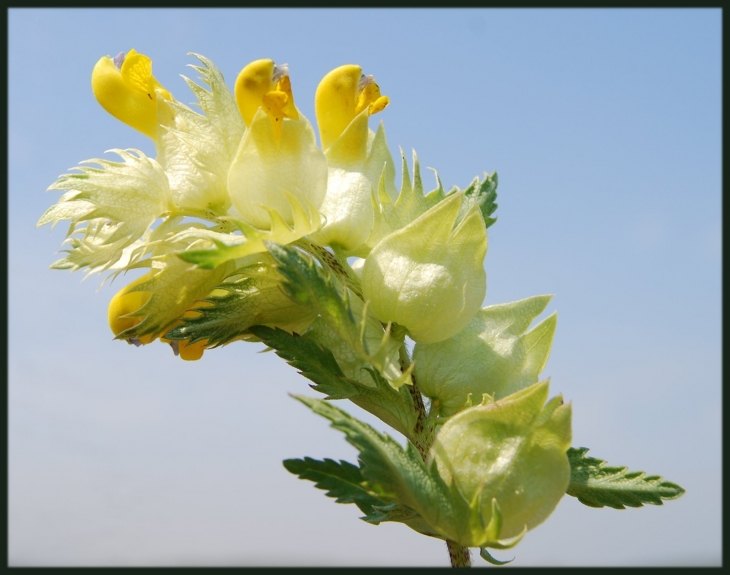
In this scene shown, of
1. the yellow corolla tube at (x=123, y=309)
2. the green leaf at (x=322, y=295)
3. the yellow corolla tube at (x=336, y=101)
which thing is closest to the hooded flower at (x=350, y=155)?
the yellow corolla tube at (x=336, y=101)

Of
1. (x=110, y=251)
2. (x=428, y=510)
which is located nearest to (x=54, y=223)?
(x=110, y=251)

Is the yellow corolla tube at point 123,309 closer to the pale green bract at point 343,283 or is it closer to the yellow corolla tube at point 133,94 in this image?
the pale green bract at point 343,283

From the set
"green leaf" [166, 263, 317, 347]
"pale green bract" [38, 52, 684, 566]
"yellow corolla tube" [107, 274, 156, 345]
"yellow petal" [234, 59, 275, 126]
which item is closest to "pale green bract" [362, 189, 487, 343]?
"pale green bract" [38, 52, 684, 566]

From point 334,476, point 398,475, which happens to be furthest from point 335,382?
point 398,475

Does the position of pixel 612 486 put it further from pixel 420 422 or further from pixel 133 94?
pixel 133 94

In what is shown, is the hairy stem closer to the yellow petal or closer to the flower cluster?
the flower cluster

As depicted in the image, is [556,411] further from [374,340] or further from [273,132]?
[273,132]
